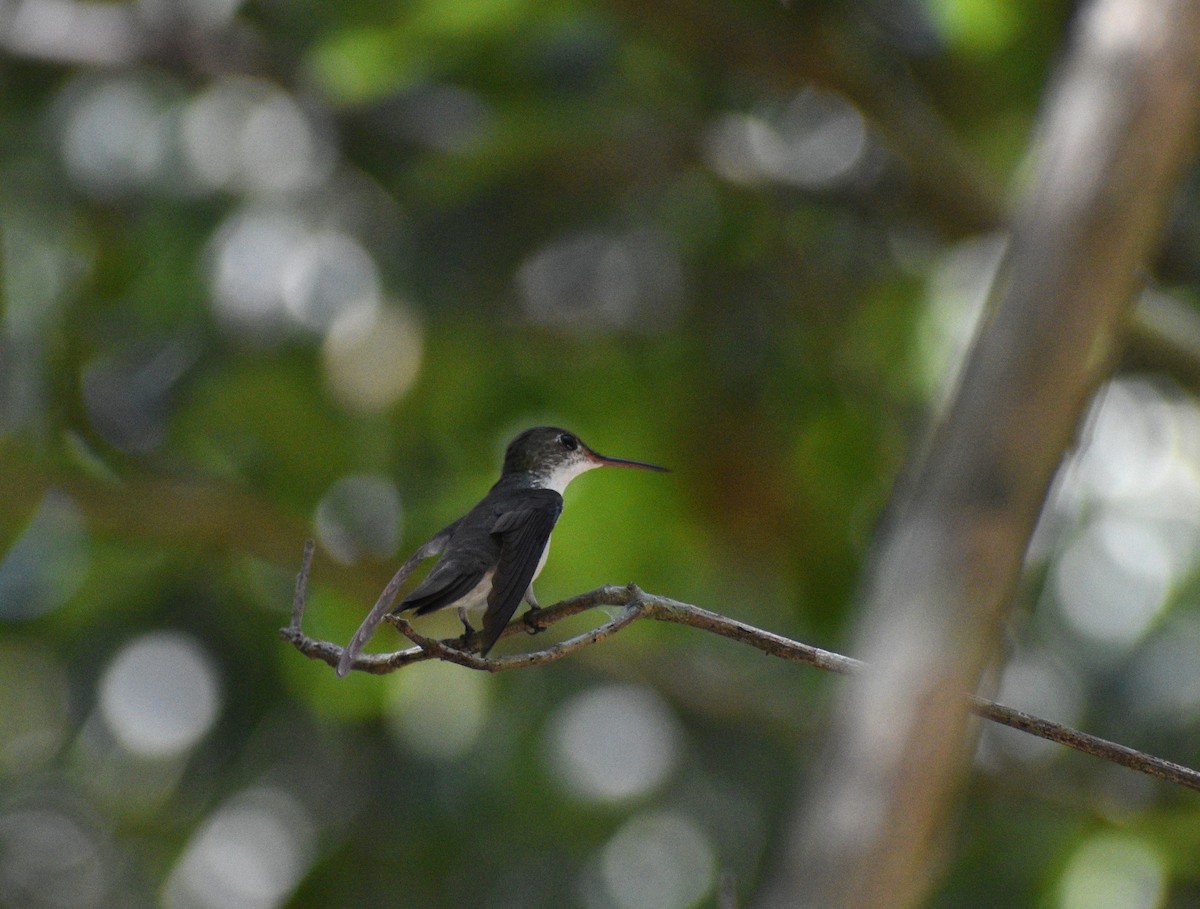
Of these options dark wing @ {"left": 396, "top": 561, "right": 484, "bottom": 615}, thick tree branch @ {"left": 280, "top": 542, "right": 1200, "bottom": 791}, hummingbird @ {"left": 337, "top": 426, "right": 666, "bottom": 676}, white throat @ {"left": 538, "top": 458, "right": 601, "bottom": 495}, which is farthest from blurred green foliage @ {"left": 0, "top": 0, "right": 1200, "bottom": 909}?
thick tree branch @ {"left": 280, "top": 542, "right": 1200, "bottom": 791}

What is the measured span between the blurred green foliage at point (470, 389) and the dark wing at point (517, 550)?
122 inches

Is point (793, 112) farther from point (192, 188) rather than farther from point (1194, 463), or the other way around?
point (192, 188)

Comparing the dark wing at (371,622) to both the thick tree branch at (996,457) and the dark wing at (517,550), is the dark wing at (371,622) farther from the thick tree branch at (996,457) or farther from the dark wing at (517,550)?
the thick tree branch at (996,457)

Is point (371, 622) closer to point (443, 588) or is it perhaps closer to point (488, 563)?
point (443, 588)

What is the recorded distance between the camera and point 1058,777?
7.02m

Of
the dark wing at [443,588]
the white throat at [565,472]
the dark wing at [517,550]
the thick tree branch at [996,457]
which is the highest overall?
the thick tree branch at [996,457]

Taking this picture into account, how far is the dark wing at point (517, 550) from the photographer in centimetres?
188

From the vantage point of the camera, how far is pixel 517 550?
211 centimetres

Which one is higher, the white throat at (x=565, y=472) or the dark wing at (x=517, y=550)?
the white throat at (x=565, y=472)

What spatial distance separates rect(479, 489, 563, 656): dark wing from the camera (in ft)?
6.15

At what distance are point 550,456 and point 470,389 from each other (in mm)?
4200

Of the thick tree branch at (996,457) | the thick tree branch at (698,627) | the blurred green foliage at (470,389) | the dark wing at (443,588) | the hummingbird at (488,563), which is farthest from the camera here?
the blurred green foliage at (470,389)

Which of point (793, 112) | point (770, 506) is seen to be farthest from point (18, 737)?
point (793, 112)

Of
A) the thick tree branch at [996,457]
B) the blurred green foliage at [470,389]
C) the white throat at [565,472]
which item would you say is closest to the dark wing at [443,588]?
the thick tree branch at [996,457]
